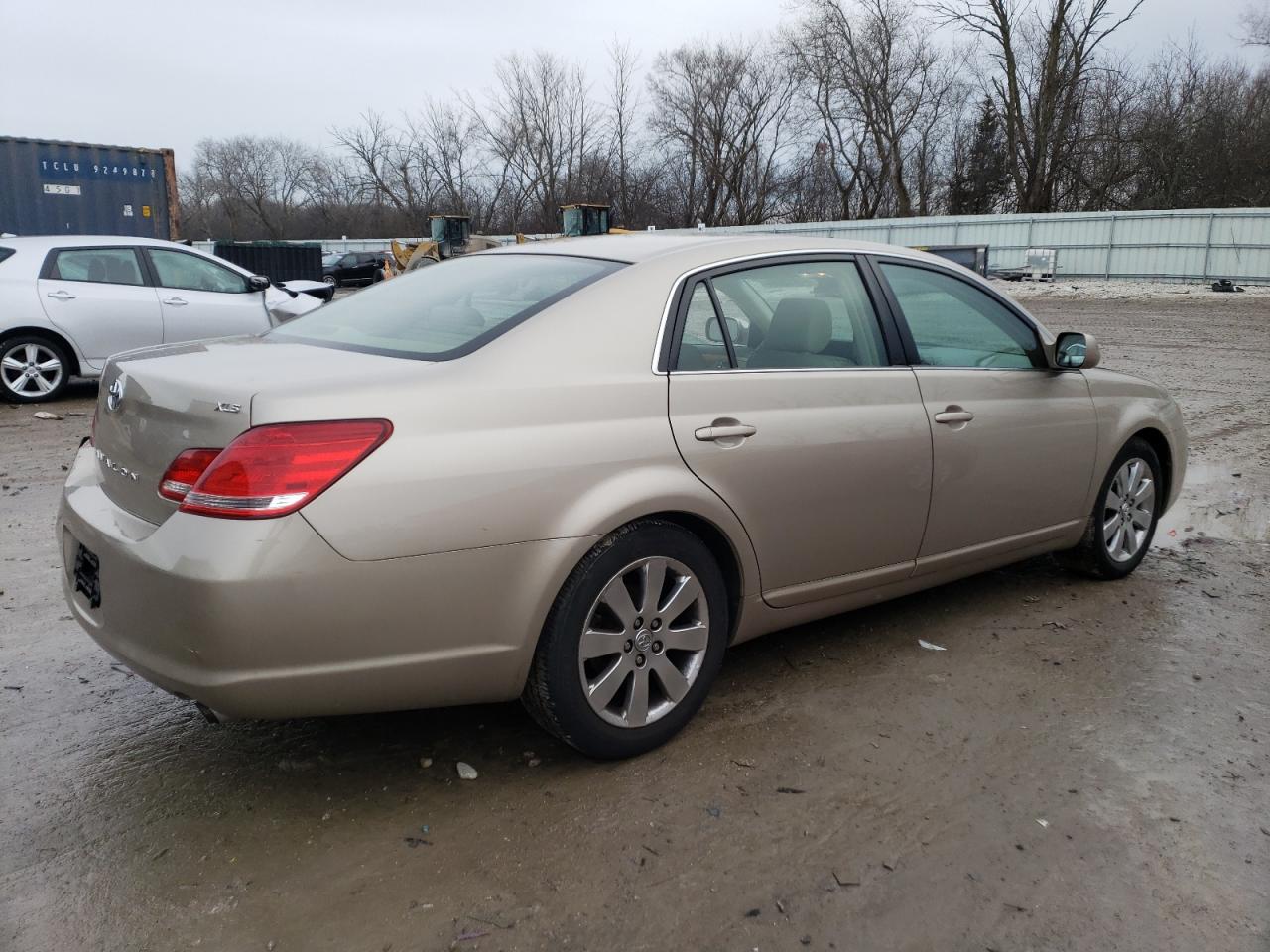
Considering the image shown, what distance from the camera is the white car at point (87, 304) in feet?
30.4

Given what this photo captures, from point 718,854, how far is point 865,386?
1.71m

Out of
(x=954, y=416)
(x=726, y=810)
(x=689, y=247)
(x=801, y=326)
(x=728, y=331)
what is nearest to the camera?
(x=726, y=810)

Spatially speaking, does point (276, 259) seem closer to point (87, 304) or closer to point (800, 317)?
point (87, 304)

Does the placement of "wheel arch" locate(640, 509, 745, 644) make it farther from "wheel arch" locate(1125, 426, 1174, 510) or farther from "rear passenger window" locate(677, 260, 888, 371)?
"wheel arch" locate(1125, 426, 1174, 510)

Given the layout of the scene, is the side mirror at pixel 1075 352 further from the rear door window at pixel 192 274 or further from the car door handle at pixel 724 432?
the rear door window at pixel 192 274

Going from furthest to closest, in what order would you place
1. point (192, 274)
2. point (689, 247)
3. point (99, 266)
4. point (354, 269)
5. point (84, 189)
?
point (354, 269) < point (84, 189) < point (192, 274) < point (99, 266) < point (689, 247)

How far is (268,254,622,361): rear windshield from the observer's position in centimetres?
301

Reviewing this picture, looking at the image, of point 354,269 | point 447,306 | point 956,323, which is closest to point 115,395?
point 447,306

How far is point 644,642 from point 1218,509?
4684 mm

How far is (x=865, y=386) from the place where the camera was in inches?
141

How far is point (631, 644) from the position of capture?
2959 millimetres

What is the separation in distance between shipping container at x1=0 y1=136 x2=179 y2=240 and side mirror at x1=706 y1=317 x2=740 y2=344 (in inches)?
610

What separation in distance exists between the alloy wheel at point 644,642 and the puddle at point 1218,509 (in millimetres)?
3509

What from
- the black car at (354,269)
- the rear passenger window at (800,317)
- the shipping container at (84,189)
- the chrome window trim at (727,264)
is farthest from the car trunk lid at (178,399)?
the black car at (354,269)
